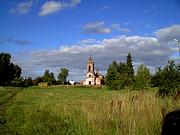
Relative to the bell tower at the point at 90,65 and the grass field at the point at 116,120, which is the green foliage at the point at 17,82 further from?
the grass field at the point at 116,120

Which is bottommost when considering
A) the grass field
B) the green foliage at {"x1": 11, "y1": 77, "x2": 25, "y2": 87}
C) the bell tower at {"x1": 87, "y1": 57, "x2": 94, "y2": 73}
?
the grass field

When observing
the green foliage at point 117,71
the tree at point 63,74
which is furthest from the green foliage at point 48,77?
the green foliage at point 117,71

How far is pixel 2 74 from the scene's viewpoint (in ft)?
364

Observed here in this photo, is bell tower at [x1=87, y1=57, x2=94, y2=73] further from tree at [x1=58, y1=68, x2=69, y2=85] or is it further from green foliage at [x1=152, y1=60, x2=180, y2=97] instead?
green foliage at [x1=152, y1=60, x2=180, y2=97]

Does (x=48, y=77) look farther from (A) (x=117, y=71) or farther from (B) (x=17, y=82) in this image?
(A) (x=117, y=71)

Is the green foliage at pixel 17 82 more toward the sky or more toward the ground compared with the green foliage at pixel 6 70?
more toward the ground

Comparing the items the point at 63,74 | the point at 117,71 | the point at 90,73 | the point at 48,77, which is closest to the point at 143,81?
the point at 117,71

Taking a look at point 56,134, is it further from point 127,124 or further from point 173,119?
point 173,119

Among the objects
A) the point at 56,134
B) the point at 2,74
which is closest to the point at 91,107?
the point at 56,134

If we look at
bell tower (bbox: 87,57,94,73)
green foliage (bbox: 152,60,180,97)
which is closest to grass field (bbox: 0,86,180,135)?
green foliage (bbox: 152,60,180,97)

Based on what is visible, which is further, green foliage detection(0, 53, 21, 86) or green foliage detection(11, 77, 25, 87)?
green foliage detection(11, 77, 25, 87)

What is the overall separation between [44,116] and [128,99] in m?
5.33

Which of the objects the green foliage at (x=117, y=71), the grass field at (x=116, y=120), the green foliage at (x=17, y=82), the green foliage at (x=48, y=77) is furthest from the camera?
the green foliage at (x=48, y=77)

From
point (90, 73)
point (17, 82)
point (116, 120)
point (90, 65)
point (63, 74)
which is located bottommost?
point (116, 120)
